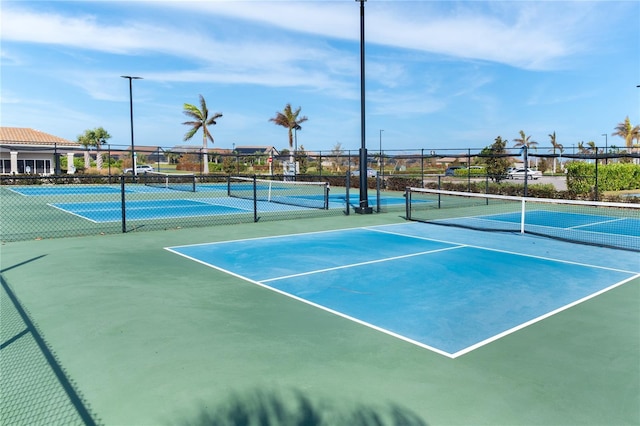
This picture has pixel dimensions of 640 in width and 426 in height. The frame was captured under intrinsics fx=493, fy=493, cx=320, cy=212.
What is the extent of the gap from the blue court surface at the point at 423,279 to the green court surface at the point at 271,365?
1.00 feet

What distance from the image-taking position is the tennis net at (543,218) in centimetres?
1207

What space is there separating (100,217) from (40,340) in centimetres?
1178

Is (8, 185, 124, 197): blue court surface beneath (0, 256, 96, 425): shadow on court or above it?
above

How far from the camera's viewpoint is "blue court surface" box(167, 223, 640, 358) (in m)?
5.72

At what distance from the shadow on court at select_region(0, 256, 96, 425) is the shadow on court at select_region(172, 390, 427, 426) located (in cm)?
88

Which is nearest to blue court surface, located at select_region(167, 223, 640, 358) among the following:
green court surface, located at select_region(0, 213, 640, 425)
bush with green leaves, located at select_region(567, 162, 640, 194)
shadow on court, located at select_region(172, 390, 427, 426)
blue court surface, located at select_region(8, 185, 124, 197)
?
green court surface, located at select_region(0, 213, 640, 425)

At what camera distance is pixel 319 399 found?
3.85 meters

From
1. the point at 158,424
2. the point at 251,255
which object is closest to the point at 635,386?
the point at 158,424

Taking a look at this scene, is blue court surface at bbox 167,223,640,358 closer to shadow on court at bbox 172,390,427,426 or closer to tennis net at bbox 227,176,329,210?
shadow on court at bbox 172,390,427,426

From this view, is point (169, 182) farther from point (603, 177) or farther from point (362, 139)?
point (603, 177)

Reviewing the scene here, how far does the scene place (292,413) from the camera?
143 inches

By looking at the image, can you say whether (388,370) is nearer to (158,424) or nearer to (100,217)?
(158,424)

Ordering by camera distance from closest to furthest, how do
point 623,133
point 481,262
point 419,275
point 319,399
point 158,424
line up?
point 158,424, point 319,399, point 419,275, point 481,262, point 623,133

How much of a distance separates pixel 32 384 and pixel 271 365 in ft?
6.59
